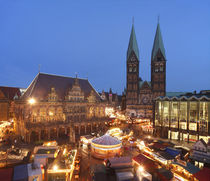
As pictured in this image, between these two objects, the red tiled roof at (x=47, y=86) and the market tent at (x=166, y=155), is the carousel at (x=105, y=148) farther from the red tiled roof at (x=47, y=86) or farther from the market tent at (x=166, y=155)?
the red tiled roof at (x=47, y=86)

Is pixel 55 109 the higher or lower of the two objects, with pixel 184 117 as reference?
higher

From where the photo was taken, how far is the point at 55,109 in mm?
30828

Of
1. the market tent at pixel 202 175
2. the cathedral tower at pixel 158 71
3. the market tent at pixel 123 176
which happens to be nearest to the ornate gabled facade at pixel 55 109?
the market tent at pixel 123 176

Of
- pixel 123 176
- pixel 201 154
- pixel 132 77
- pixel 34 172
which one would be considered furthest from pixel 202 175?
pixel 132 77

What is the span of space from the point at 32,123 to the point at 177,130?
31915 millimetres

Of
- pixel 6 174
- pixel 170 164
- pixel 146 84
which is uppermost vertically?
pixel 146 84

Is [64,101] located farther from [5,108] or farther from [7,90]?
[7,90]

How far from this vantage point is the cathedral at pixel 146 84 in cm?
5656

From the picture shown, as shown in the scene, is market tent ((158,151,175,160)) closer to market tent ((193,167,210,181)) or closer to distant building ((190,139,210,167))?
distant building ((190,139,210,167))

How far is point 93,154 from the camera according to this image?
2045cm

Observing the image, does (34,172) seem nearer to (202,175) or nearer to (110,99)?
(202,175)

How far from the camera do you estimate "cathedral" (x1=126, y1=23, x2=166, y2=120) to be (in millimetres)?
56562

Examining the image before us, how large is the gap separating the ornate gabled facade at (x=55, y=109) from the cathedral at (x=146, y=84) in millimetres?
23663

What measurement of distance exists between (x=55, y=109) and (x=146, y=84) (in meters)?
41.1
